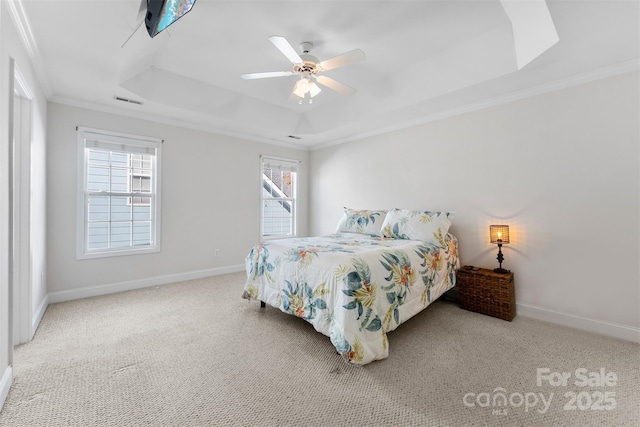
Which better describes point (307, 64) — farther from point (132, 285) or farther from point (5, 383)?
point (132, 285)

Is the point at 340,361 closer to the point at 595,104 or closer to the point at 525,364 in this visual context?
the point at 525,364

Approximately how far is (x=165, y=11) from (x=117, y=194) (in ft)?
9.59

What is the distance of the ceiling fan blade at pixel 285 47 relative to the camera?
→ 76.2 inches

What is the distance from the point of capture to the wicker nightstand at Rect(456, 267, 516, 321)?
8.89ft

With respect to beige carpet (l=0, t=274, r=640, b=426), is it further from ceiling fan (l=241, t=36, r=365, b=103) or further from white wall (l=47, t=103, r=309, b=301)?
ceiling fan (l=241, t=36, r=365, b=103)

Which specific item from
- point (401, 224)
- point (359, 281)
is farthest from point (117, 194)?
point (401, 224)

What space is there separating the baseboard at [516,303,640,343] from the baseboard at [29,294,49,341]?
4.59 meters

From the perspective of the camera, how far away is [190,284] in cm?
384

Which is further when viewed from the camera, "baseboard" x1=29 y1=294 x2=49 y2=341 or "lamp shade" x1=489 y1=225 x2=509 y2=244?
"lamp shade" x1=489 y1=225 x2=509 y2=244

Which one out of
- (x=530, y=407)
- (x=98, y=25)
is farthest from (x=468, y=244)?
(x=98, y=25)

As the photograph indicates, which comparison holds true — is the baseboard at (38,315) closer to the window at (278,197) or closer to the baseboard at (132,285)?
the baseboard at (132,285)

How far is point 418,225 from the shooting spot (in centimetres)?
319

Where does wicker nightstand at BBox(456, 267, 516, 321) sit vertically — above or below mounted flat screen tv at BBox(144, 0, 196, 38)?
below

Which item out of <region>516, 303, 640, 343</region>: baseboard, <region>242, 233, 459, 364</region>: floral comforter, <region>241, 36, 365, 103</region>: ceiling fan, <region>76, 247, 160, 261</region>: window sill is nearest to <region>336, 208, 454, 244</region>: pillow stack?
<region>242, 233, 459, 364</region>: floral comforter
